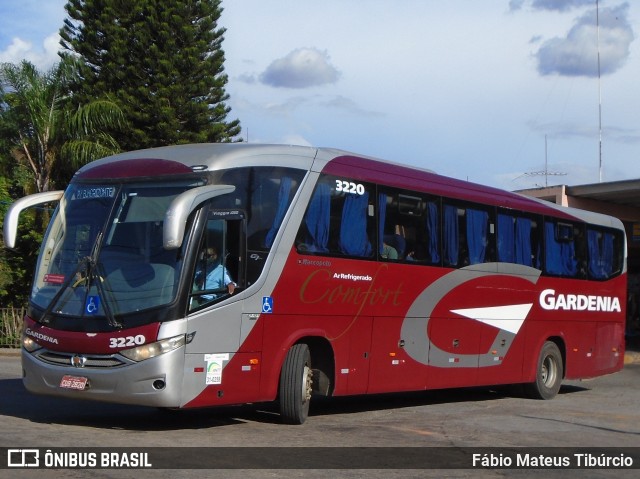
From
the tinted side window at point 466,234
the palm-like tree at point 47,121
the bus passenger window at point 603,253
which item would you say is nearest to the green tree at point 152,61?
the palm-like tree at point 47,121

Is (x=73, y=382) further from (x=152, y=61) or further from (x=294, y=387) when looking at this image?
(x=152, y=61)

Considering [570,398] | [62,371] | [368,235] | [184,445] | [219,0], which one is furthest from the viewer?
[219,0]

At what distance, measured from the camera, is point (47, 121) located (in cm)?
3114

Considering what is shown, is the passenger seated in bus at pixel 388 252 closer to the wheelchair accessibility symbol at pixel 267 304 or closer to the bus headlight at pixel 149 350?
the wheelchair accessibility symbol at pixel 267 304

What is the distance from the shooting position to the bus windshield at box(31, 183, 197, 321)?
1080 centimetres

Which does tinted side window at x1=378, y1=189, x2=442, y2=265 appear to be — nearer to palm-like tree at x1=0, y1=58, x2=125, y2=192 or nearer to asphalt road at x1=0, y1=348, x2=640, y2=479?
asphalt road at x1=0, y1=348, x2=640, y2=479

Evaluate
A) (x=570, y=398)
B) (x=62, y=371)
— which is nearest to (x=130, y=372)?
(x=62, y=371)

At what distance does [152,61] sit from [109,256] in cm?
2793

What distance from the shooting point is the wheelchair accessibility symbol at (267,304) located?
11.8 metres

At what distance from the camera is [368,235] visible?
1374 centimetres

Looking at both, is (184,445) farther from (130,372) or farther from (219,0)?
(219,0)

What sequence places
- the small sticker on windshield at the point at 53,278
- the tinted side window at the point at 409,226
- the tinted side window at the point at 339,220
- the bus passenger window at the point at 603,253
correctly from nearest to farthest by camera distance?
the small sticker on windshield at the point at 53,278 → the tinted side window at the point at 339,220 → the tinted side window at the point at 409,226 → the bus passenger window at the point at 603,253

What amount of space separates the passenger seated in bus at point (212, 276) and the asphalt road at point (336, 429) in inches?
65.9

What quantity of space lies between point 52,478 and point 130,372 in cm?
264
